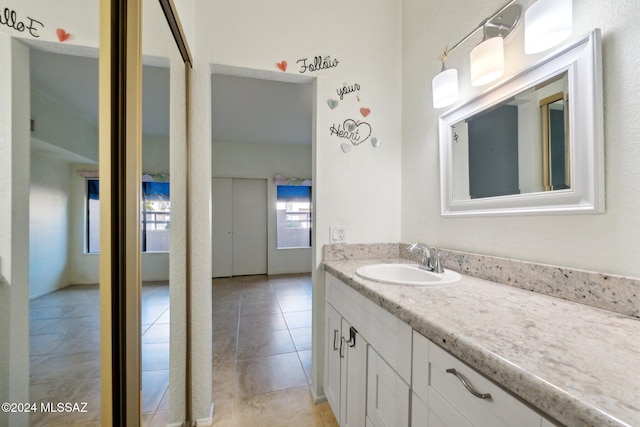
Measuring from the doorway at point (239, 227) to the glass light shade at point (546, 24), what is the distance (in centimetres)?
484

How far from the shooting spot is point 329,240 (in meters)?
1.66

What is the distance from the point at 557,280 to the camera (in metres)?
0.86

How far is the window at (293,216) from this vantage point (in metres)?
5.43

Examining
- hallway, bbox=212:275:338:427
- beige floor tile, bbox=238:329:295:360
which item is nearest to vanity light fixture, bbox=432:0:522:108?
hallway, bbox=212:275:338:427

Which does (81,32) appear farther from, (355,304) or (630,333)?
(630,333)

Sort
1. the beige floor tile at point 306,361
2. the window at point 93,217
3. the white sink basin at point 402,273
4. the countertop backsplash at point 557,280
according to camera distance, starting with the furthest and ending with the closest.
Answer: the beige floor tile at point 306,361
the white sink basin at point 402,273
the countertop backsplash at point 557,280
the window at point 93,217

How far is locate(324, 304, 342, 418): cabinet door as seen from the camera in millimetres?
1378

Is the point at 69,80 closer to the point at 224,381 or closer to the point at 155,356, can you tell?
the point at 155,356

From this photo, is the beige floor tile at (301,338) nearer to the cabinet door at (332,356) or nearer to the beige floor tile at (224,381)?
the beige floor tile at (224,381)

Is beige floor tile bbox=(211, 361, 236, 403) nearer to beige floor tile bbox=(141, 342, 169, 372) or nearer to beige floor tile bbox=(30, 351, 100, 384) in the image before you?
beige floor tile bbox=(141, 342, 169, 372)

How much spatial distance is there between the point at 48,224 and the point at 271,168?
4.94 metres

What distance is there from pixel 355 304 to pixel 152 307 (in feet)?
2.82

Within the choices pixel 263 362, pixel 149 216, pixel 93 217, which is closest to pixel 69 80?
pixel 93 217

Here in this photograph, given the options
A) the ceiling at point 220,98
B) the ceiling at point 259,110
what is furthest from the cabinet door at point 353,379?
the ceiling at point 259,110
